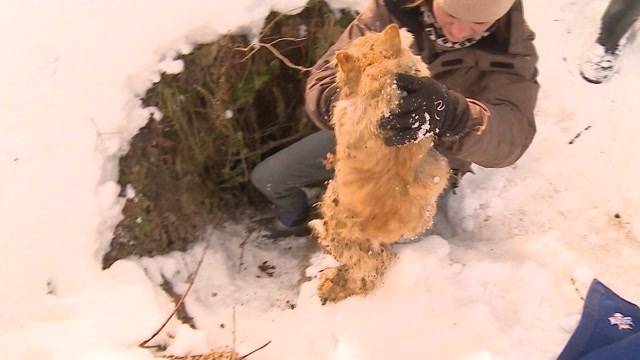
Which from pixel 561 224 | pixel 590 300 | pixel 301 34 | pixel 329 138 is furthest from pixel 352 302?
pixel 301 34

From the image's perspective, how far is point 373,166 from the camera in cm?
165

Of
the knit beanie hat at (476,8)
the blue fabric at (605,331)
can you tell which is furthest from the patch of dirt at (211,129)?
the blue fabric at (605,331)

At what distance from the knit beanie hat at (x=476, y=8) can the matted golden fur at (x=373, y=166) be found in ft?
0.45

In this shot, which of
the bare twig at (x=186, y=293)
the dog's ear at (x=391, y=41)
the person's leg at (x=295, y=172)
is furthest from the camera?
the person's leg at (x=295, y=172)

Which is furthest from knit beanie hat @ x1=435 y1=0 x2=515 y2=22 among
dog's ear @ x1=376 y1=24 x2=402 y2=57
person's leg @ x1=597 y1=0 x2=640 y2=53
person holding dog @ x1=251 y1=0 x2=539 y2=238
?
person's leg @ x1=597 y1=0 x2=640 y2=53

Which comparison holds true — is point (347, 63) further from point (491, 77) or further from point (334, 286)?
point (334, 286)

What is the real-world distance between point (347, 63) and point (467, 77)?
67 cm

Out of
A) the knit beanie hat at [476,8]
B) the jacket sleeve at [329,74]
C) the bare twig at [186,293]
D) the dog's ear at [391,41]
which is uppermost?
the dog's ear at [391,41]

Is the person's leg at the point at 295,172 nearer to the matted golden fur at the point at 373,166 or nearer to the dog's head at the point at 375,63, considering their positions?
the matted golden fur at the point at 373,166

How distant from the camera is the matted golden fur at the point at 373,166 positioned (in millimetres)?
1500

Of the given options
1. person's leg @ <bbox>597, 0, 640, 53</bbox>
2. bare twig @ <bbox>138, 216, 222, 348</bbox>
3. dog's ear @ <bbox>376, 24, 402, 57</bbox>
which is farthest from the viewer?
person's leg @ <bbox>597, 0, 640, 53</bbox>

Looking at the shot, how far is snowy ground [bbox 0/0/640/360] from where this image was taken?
2.18 m

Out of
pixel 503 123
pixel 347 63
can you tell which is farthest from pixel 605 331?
pixel 347 63

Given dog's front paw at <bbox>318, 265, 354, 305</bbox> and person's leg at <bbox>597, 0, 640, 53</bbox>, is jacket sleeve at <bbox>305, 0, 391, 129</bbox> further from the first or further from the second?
person's leg at <bbox>597, 0, 640, 53</bbox>
